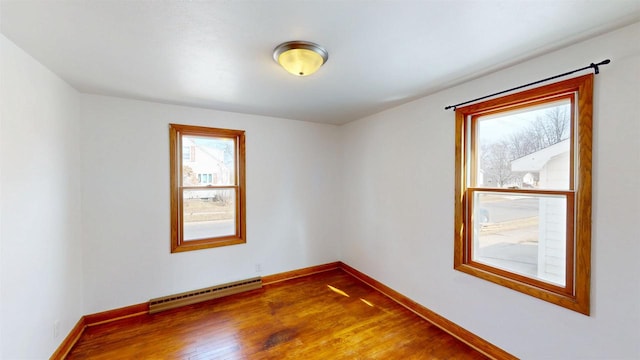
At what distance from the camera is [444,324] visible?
250 centimetres

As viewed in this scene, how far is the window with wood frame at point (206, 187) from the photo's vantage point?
9.98ft

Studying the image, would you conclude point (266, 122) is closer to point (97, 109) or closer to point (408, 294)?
point (97, 109)

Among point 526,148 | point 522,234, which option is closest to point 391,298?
point 522,234

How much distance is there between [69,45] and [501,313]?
12.7 feet

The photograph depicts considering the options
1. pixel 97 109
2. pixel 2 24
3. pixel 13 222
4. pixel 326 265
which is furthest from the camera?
pixel 326 265

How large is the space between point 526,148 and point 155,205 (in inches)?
150

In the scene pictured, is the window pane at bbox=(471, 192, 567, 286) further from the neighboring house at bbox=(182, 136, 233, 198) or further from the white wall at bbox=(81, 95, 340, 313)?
the neighboring house at bbox=(182, 136, 233, 198)

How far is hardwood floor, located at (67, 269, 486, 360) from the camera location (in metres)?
2.17

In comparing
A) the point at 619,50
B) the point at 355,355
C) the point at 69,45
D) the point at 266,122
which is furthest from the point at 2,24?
the point at 619,50

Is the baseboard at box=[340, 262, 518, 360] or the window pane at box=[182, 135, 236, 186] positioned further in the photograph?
the window pane at box=[182, 135, 236, 186]

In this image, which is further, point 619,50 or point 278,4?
point 619,50

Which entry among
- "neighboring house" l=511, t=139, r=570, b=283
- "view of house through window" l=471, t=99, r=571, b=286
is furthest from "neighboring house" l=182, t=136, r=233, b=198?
"neighboring house" l=511, t=139, r=570, b=283

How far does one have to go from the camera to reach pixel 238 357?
212cm

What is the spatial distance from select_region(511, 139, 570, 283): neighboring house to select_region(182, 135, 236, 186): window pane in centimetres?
333
